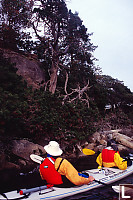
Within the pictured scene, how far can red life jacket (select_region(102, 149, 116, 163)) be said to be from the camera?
6430 mm

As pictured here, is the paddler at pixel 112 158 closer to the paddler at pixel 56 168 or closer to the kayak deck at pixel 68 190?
the kayak deck at pixel 68 190

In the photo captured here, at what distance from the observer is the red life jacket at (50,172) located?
13.9 ft

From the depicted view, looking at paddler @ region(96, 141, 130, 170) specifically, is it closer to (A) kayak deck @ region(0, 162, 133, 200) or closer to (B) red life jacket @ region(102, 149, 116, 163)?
(B) red life jacket @ region(102, 149, 116, 163)

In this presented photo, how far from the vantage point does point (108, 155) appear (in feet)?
21.6

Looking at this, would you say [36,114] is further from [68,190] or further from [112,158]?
[68,190]

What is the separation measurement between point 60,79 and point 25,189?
14.4 meters

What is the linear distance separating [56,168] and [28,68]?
14.3m

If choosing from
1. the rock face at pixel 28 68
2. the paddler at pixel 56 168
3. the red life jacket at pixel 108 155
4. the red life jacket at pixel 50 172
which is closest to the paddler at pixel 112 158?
the red life jacket at pixel 108 155

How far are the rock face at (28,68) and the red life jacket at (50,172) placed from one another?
1268cm

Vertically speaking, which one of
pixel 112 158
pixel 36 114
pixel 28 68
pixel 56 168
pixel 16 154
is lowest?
pixel 16 154

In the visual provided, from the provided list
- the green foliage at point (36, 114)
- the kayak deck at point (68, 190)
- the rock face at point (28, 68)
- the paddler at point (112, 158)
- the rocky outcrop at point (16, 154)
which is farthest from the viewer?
the rock face at point (28, 68)

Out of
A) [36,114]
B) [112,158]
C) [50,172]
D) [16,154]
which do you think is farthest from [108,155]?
[36,114]

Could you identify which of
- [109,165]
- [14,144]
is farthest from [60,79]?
[109,165]

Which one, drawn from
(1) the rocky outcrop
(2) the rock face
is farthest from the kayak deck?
(2) the rock face
